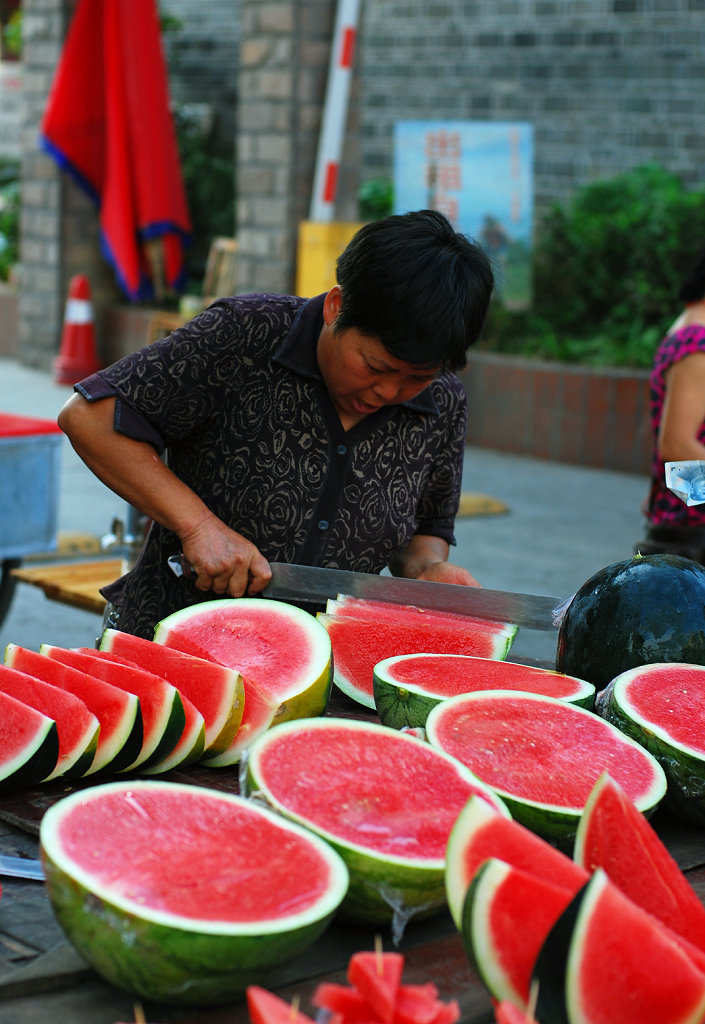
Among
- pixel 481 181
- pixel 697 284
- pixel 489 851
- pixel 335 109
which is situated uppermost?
pixel 335 109

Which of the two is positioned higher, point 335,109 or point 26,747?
point 335,109

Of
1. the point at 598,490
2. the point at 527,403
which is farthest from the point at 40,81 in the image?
the point at 598,490

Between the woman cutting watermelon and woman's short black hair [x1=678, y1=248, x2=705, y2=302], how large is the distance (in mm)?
1633

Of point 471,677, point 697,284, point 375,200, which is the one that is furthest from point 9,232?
point 471,677

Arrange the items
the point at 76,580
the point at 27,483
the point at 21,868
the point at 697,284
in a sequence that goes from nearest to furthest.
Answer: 1. the point at 21,868
2. the point at 697,284
3. the point at 27,483
4. the point at 76,580

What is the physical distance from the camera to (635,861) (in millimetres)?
1616

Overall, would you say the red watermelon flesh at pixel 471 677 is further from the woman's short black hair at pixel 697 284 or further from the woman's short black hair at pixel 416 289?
the woman's short black hair at pixel 697 284

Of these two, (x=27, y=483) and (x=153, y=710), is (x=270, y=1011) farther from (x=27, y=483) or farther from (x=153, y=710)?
(x=27, y=483)

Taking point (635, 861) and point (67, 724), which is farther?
point (67, 724)

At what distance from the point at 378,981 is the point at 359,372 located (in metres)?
1.70

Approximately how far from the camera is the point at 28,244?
1336 cm

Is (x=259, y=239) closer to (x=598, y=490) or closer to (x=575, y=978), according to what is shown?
(x=598, y=490)

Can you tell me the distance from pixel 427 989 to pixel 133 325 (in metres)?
11.8

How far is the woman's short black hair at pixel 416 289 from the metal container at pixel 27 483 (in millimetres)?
2355
